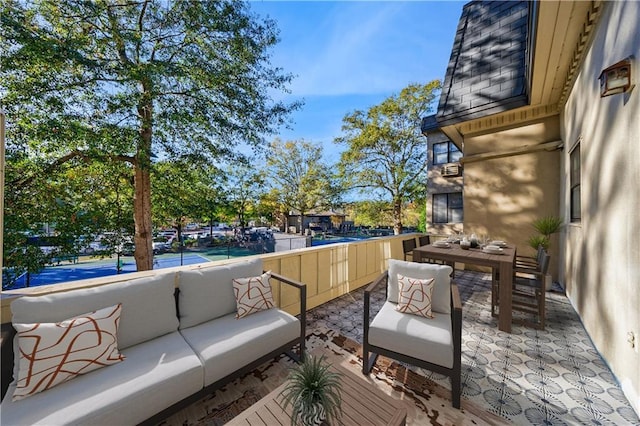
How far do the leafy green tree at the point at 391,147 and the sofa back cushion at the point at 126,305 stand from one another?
11.3 m

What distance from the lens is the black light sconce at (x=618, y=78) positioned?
2.05 meters

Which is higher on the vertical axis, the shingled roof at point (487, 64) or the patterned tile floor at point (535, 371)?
the shingled roof at point (487, 64)

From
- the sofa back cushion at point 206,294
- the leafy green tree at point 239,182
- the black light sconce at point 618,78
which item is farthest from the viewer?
the leafy green tree at point 239,182

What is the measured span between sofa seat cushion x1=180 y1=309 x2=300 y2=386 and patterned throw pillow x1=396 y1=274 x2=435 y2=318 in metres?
1.15

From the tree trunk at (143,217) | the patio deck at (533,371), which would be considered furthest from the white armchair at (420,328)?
the tree trunk at (143,217)

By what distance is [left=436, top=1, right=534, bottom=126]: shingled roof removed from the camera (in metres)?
5.29

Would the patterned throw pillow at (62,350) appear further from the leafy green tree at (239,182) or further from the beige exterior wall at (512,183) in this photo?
the beige exterior wall at (512,183)

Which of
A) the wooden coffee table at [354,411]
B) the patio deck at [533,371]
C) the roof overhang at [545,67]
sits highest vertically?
the roof overhang at [545,67]

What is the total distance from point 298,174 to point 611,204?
17.5 m

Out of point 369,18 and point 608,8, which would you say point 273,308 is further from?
point 369,18

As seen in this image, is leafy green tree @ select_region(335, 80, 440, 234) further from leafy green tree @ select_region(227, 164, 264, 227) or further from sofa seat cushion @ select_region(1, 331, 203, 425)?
sofa seat cushion @ select_region(1, 331, 203, 425)

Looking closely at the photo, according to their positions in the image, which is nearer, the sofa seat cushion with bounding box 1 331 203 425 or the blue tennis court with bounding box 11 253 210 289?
the sofa seat cushion with bounding box 1 331 203 425

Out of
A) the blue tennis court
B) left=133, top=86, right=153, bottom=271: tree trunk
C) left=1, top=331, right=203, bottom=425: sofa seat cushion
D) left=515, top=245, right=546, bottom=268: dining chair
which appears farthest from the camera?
the blue tennis court

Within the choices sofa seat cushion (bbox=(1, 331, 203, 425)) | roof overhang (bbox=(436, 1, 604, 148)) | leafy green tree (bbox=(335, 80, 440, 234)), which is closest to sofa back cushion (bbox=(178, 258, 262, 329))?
sofa seat cushion (bbox=(1, 331, 203, 425))
